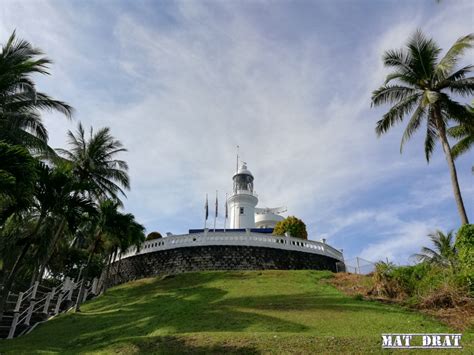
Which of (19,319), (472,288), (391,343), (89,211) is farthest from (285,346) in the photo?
(19,319)

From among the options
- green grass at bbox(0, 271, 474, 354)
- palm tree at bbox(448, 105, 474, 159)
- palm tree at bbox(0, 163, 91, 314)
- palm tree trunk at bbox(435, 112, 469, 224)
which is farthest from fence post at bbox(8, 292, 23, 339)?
palm tree at bbox(448, 105, 474, 159)

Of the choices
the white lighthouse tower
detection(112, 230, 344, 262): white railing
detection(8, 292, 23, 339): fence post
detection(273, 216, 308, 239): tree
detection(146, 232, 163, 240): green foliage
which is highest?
the white lighthouse tower

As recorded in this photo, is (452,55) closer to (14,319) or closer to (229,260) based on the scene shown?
(229,260)

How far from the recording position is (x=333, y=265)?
1125 inches

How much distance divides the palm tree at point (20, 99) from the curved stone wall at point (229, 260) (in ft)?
45.8

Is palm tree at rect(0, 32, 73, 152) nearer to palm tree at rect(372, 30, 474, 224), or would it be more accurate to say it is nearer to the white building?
palm tree at rect(372, 30, 474, 224)

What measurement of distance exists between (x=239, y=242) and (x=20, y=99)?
16.8 metres

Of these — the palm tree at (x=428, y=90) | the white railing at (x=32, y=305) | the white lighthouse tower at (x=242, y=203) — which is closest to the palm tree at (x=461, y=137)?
the palm tree at (x=428, y=90)

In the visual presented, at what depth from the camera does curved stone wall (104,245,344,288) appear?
2634cm

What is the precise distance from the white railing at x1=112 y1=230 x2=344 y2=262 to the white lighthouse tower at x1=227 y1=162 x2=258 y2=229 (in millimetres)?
20601

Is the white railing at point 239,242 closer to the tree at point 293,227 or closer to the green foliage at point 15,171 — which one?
the tree at point 293,227

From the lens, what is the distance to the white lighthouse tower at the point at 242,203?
1917 inches

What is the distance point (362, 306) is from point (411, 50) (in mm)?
14916

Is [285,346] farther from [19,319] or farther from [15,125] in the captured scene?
[19,319]
